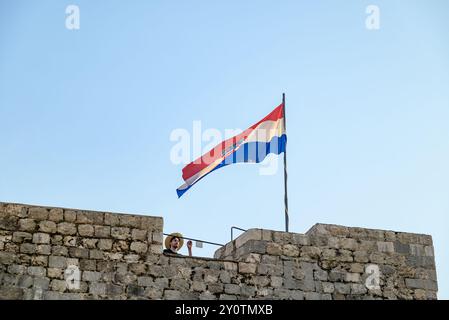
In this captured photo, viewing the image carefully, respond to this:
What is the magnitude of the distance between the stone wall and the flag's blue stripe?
172cm

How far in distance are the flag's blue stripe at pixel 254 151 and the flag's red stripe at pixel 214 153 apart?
→ 0.65 ft

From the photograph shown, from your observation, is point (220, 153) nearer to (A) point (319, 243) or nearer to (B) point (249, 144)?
(B) point (249, 144)

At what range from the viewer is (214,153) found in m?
14.3

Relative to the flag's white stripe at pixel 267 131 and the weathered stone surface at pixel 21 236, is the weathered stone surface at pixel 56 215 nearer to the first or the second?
the weathered stone surface at pixel 21 236

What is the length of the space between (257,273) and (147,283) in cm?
165

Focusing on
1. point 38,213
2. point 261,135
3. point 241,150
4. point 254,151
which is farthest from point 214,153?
point 38,213

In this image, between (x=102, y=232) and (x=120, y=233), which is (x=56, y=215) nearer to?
(x=102, y=232)

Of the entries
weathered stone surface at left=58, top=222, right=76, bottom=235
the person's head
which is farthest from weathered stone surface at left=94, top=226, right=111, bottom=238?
the person's head

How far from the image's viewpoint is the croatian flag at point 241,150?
46.1 feet

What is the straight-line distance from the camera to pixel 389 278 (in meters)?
12.6

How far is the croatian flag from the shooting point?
554 inches

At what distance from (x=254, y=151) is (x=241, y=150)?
8.9 inches

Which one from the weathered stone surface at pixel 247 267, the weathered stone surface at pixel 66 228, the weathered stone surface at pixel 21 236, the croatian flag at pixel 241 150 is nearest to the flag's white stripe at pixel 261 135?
the croatian flag at pixel 241 150

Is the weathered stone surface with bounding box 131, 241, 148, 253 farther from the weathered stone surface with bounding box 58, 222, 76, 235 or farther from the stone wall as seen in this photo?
the weathered stone surface with bounding box 58, 222, 76, 235
